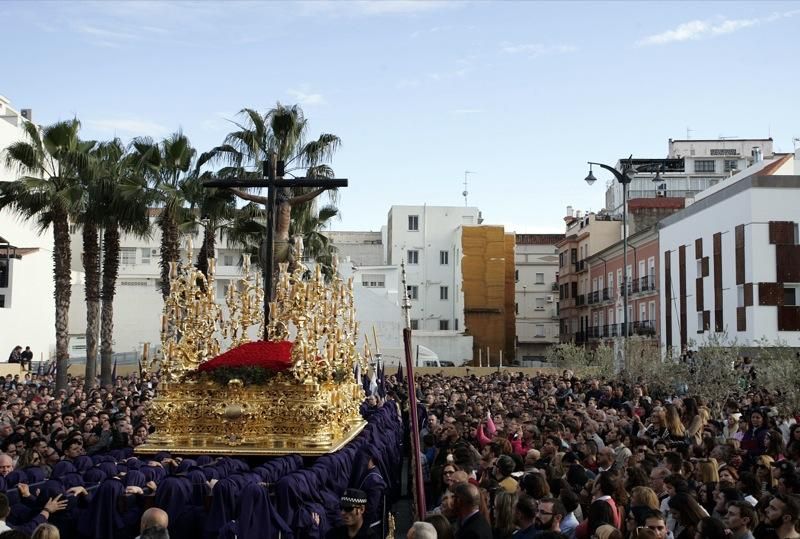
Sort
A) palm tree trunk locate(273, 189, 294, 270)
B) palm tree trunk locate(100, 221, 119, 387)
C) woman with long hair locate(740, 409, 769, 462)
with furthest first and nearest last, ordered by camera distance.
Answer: palm tree trunk locate(100, 221, 119, 387), palm tree trunk locate(273, 189, 294, 270), woman with long hair locate(740, 409, 769, 462)

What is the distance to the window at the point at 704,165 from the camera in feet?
209

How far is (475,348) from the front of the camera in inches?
2432

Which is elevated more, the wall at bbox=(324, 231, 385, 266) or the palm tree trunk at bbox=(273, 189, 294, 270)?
the wall at bbox=(324, 231, 385, 266)

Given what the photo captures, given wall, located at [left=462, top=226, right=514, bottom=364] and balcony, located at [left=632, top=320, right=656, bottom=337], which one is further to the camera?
wall, located at [left=462, top=226, right=514, bottom=364]

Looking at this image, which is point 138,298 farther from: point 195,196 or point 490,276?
point 195,196

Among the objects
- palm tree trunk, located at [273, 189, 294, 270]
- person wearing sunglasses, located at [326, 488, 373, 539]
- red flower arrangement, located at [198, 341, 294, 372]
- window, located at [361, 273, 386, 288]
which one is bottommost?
person wearing sunglasses, located at [326, 488, 373, 539]

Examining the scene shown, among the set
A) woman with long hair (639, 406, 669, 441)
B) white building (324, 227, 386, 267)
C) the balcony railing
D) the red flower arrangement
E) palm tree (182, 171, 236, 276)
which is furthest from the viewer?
white building (324, 227, 386, 267)

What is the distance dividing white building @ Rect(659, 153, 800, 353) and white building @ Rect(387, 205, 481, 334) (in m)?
24.4

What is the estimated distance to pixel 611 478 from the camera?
769cm

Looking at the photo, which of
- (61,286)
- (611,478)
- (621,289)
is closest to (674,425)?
(611,478)

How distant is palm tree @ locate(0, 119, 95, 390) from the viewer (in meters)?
25.5

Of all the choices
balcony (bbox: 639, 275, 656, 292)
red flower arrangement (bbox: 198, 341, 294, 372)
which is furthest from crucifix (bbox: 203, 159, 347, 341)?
balcony (bbox: 639, 275, 656, 292)

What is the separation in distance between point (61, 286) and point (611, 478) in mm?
22594

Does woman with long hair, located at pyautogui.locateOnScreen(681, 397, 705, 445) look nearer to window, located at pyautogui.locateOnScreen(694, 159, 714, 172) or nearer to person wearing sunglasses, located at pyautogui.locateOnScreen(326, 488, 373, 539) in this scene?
person wearing sunglasses, located at pyautogui.locateOnScreen(326, 488, 373, 539)
